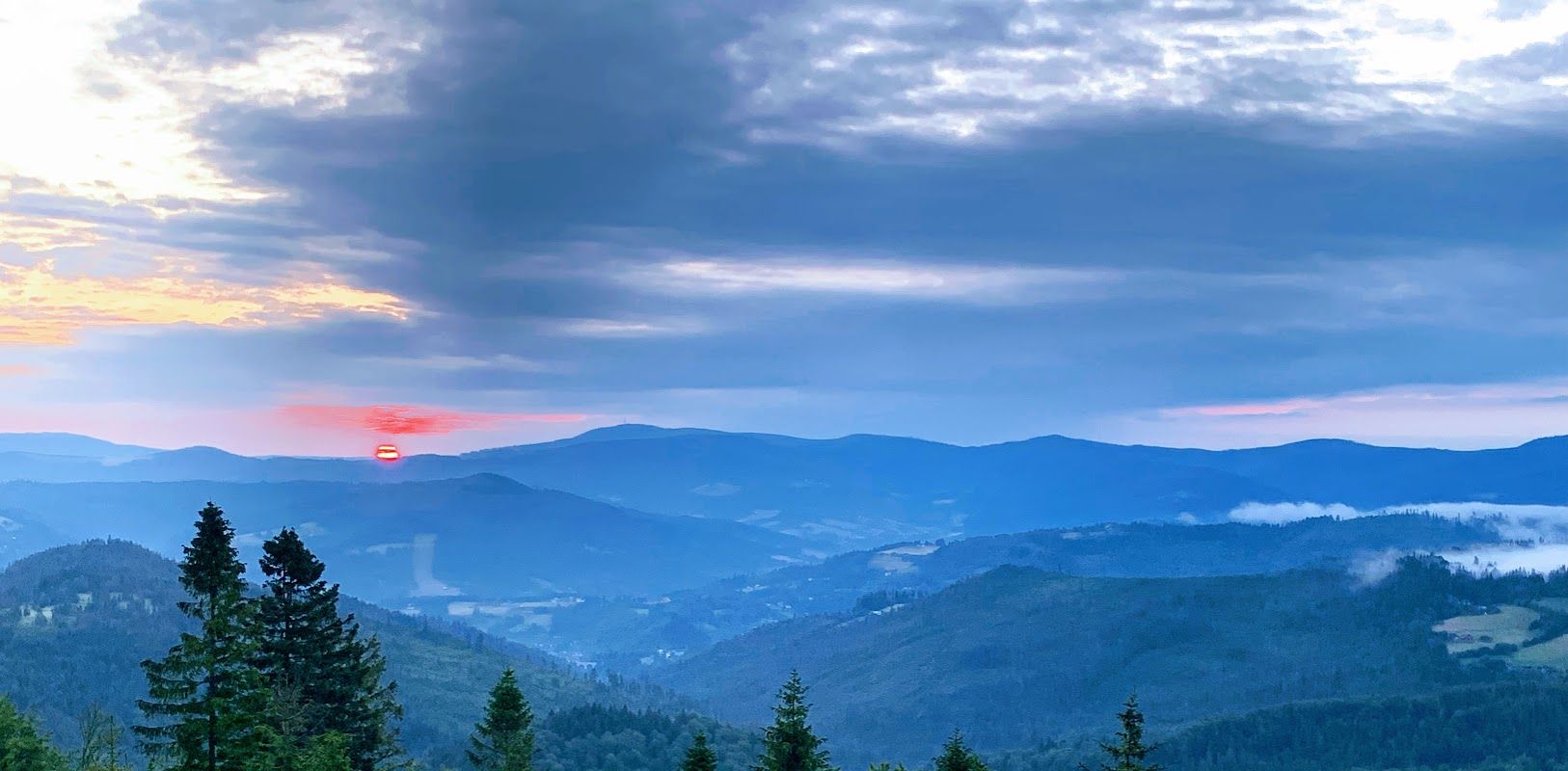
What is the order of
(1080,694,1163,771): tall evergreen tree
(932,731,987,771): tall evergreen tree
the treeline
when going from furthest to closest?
(932,731,987,771): tall evergreen tree → (1080,694,1163,771): tall evergreen tree → the treeline

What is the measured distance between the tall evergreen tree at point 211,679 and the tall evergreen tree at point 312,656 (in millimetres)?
12569

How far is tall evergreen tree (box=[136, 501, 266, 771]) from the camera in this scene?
2178 inches

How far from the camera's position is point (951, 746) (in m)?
76.9

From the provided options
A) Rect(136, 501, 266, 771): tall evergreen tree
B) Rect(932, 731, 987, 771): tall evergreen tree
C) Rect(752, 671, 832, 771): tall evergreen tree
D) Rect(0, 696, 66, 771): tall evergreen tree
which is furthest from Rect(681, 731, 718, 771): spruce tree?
Rect(0, 696, 66, 771): tall evergreen tree

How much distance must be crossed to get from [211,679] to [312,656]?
59.1ft

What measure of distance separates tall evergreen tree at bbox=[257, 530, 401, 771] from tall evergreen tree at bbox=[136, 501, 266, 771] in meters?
12.6

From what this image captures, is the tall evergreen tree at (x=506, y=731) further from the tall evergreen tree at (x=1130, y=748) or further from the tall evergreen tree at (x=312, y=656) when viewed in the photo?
the tall evergreen tree at (x=1130, y=748)

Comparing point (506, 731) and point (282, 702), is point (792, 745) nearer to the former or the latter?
point (506, 731)

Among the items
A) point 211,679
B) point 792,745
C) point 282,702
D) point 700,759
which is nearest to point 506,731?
point 700,759

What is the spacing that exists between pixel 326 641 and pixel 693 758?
63.7ft

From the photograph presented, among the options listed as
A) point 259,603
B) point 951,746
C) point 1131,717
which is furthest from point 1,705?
point 1131,717

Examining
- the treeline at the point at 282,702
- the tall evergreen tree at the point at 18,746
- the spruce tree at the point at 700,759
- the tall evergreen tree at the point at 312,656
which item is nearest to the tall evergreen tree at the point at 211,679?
the treeline at the point at 282,702

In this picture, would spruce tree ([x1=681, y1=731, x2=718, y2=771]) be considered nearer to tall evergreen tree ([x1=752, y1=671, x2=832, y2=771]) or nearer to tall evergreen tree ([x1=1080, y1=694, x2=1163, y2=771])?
tall evergreen tree ([x1=752, y1=671, x2=832, y2=771])

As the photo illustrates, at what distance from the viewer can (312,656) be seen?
7375 cm
